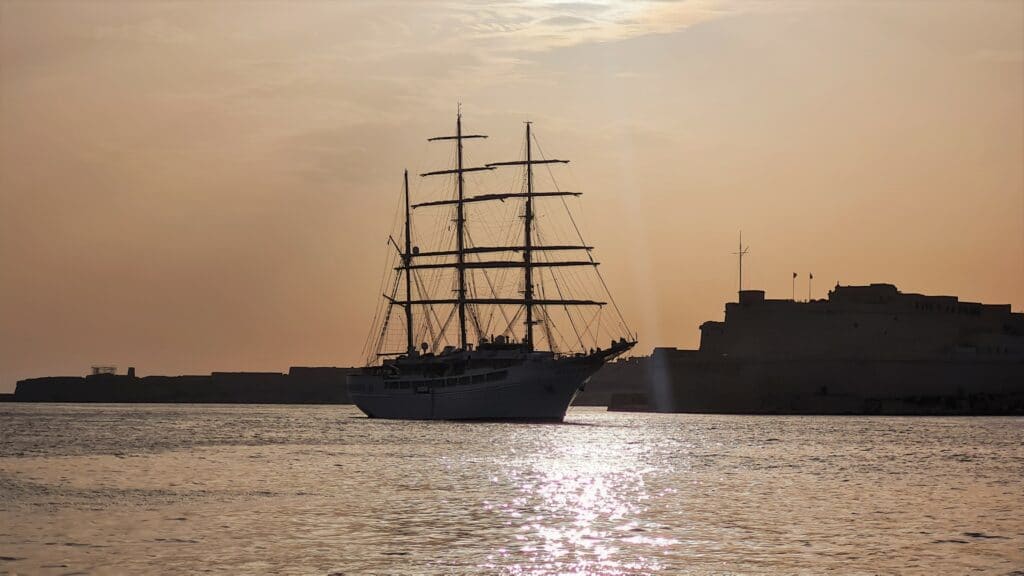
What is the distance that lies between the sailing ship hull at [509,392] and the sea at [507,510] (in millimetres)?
32636

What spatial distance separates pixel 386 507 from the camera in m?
37.3

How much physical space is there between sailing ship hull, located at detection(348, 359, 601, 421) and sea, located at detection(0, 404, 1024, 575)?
107ft

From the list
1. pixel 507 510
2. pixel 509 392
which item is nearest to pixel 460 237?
pixel 509 392

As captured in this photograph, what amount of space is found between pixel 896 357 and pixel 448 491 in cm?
11254

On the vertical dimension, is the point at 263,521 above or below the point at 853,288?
below

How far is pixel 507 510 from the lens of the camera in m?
36.6

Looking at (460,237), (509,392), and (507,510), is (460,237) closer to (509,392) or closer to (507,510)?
(509,392)

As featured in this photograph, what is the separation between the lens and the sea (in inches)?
1068

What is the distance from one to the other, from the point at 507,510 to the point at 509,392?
68277 mm


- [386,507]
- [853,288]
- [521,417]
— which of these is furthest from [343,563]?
[853,288]

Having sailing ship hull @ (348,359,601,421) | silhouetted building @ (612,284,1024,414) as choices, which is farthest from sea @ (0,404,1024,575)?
silhouetted building @ (612,284,1024,414)

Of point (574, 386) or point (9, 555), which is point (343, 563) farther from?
point (574, 386)

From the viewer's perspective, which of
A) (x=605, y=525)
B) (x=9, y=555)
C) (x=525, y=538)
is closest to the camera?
(x=9, y=555)

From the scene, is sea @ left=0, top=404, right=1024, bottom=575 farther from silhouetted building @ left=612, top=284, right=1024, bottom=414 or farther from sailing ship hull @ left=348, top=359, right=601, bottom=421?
silhouetted building @ left=612, top=284, right=1024, bottom=414
